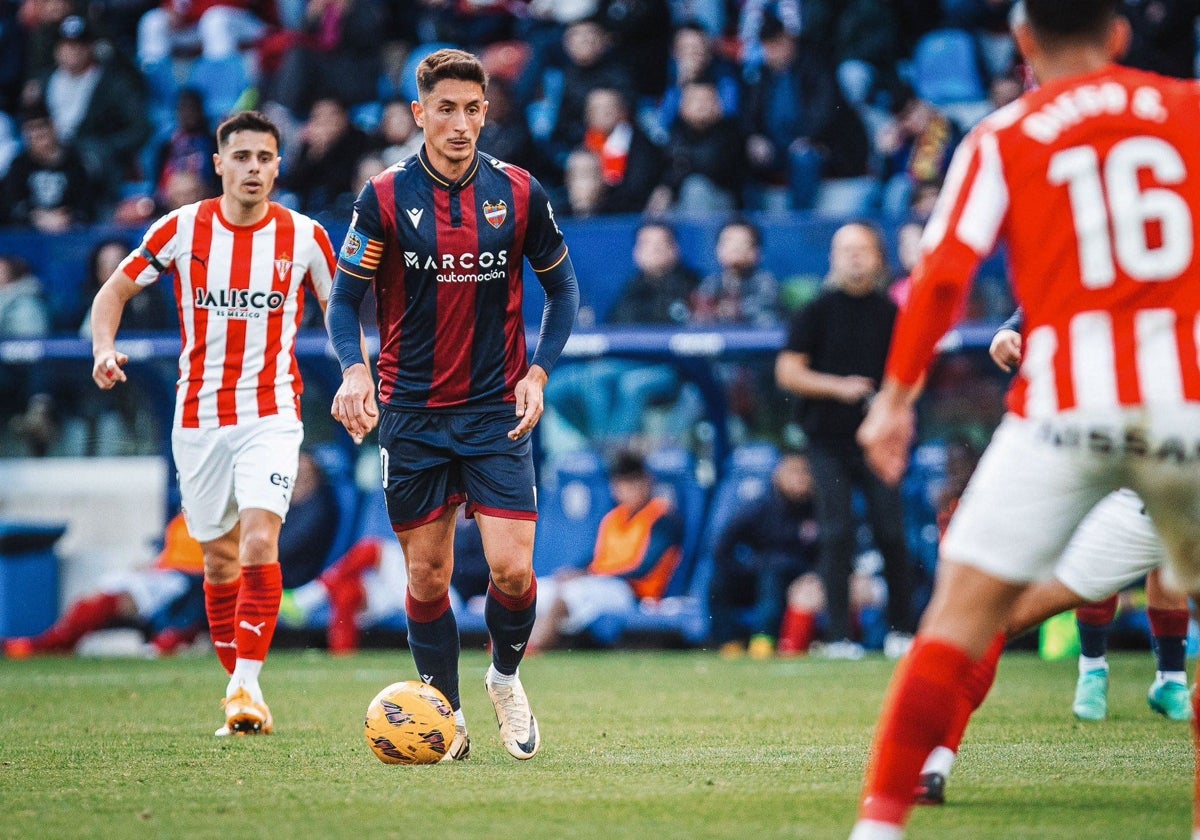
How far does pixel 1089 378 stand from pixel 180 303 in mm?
5013

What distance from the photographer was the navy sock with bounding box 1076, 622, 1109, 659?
6965 mm

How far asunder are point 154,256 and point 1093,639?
4.36 meters

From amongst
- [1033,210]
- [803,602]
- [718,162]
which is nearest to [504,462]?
[1033,210]

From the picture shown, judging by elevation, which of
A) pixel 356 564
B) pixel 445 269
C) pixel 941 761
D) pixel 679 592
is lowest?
Result: pixel 679 592

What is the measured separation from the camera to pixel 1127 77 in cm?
358

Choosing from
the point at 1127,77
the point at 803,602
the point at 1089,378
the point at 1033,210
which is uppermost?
the point at 1127,77

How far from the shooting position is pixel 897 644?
35.2 ft

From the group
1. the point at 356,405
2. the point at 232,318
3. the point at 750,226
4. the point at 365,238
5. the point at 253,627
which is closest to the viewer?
the point at 356,405

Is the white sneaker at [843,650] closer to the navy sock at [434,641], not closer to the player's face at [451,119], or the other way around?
the navy sock at [434,641]

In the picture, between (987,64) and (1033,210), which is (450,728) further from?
(987,64)

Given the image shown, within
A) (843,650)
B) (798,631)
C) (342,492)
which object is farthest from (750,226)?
(342,492)

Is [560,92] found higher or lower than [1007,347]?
higher

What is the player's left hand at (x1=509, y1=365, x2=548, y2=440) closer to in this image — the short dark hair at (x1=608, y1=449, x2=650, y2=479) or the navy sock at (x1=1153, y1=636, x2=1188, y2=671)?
the navy sock at (x1=1153, y1=636, x2=1188, y2=671)

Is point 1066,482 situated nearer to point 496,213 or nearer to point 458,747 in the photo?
point 496,213
